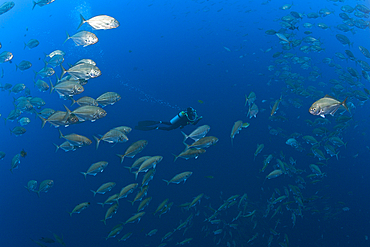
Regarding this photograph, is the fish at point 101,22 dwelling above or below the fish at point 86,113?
above

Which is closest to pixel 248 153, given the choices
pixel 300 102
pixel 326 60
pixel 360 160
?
pixel 300 102

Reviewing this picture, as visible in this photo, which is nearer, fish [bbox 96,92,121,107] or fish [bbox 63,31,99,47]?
fish [bbox 96,92,121,107]

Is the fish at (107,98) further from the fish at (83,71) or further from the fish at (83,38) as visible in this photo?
the fish at (83,38)

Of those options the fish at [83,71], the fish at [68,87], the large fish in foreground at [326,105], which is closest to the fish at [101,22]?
the fish at [83,71]

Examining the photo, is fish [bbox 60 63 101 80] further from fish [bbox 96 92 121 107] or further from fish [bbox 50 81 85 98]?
fish [bbox 96 92 121 107]

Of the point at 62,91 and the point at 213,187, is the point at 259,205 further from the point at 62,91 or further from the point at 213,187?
the point at 62,91

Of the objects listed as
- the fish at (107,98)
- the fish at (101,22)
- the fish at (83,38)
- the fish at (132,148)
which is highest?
the fish at (101,22)

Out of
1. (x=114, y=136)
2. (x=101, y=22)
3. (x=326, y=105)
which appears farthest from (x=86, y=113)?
(x=326, y=105)

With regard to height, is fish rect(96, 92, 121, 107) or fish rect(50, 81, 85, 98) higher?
fish rect(50, 81, 85, 98)

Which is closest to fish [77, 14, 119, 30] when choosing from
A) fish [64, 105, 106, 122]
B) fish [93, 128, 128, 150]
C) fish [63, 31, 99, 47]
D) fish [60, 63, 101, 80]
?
fish [63, 31, 99, 47]

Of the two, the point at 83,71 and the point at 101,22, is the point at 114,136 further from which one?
the point at 101,22

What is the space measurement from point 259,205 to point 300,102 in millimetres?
5414

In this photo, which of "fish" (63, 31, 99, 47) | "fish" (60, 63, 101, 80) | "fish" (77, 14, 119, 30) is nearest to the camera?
"fish" (60, 63, 101, 80)

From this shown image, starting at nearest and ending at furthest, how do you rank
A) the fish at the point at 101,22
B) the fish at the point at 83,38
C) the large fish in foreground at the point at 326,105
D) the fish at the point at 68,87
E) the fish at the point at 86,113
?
1. the large fish in foreground at the point at 326,105
2. the fish at the point at 86,113
3. the fish at the point at 68,87
4. the fish at the point at 101,22
5. the fish at the point at 83,38
